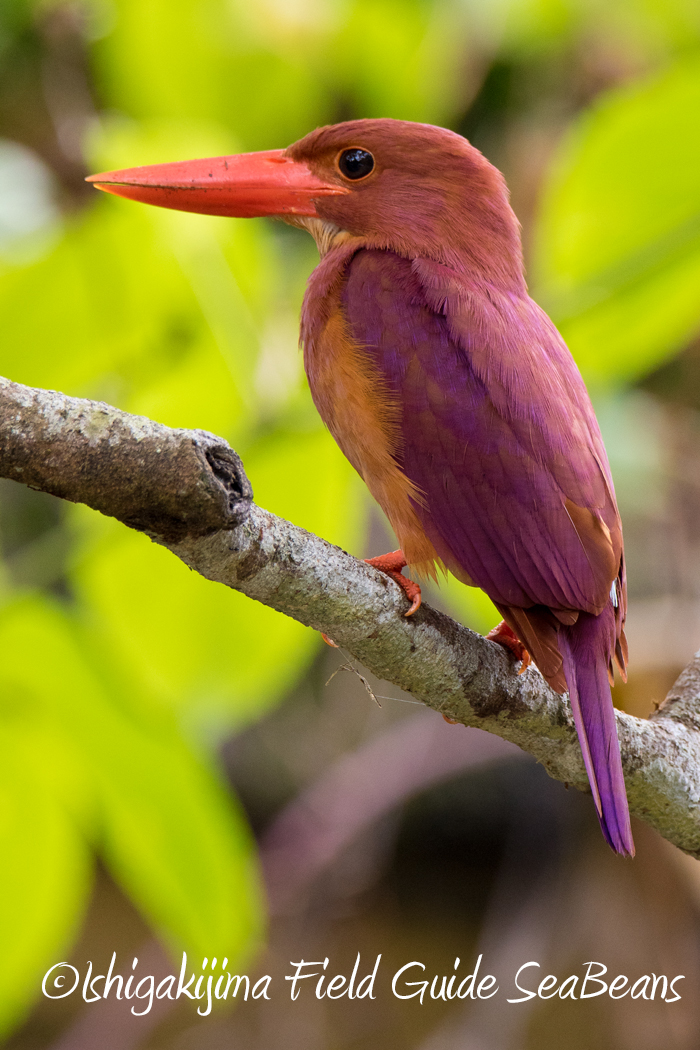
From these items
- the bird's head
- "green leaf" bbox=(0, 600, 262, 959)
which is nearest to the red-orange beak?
the bird's head

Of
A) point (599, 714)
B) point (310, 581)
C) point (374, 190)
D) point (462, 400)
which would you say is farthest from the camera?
point (374, 190)

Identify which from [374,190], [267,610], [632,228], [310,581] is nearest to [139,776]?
[267,610]

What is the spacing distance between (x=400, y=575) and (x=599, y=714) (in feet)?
0.92

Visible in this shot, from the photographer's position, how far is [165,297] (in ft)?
5.89

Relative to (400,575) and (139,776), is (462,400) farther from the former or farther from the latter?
(139,776)

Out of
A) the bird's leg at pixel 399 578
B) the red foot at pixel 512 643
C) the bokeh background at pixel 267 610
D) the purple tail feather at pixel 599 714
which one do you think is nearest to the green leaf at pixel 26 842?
the bokeh background at pixel 267 610

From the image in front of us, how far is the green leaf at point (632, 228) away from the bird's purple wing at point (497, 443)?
460 mm

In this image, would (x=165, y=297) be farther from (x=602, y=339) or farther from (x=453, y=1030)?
(x=453, y=1030)

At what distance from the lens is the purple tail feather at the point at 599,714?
102cm

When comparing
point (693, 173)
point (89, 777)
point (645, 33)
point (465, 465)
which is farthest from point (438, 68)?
point (89, 777)

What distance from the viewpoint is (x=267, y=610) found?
170 cm

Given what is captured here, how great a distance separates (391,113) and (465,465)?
5.27ft

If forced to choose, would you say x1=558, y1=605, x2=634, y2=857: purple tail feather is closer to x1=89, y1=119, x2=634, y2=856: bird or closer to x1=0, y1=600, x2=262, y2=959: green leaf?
x1=89, y1=119, x2=634, y2=856: bird

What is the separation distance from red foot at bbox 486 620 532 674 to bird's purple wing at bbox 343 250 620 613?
0.31 ft
